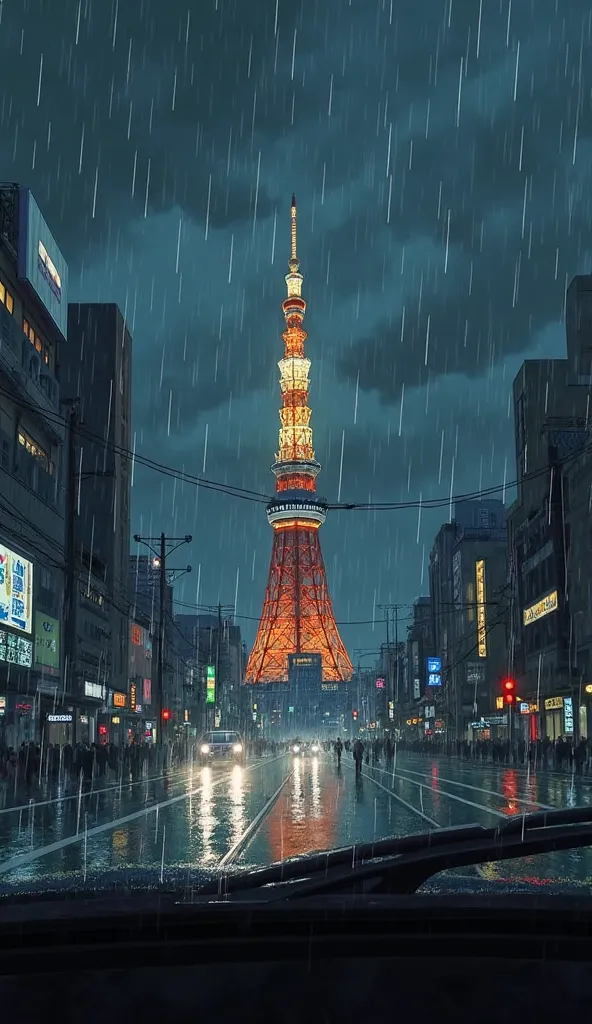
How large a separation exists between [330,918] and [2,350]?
4674 cm

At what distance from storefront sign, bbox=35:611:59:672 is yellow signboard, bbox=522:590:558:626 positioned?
28.8m

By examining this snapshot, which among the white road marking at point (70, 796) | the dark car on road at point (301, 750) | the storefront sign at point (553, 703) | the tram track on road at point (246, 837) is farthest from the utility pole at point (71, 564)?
the dark car on road at point (301, 750)

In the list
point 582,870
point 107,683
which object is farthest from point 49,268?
point 582,870

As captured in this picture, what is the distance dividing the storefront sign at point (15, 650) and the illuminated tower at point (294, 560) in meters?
110

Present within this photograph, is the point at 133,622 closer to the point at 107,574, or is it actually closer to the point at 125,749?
the point at 107,574

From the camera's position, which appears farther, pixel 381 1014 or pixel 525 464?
pixel 525 464

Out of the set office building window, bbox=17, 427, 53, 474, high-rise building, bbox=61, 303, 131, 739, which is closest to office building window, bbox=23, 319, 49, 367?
office building window, bbox=17, 427, 53, 474

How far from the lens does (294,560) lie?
6319 inches

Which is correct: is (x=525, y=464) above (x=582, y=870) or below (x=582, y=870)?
above

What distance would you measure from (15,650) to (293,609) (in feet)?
380

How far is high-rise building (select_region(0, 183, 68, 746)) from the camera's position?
4722cm

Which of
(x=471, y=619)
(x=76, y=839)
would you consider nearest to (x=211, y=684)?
(x=471, y=619)

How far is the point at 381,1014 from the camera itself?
3383 mm

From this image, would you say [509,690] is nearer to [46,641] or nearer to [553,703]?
[553,703]
